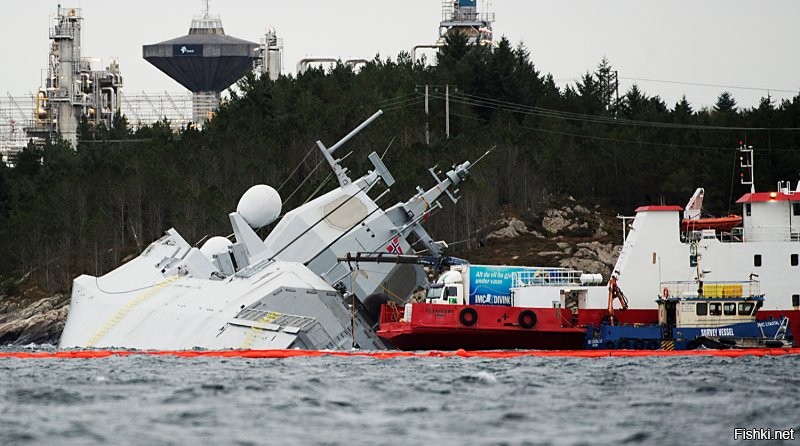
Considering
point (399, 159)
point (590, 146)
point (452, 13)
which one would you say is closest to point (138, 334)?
point (399, 159)

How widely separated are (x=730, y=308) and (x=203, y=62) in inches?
5639

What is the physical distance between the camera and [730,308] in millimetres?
49875

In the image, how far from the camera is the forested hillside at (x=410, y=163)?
9162 centimetres

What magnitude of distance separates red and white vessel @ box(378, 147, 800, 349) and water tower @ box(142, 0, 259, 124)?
441 feet

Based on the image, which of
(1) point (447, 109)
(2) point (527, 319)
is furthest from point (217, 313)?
(1) point (447, 109)

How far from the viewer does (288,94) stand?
122 meters

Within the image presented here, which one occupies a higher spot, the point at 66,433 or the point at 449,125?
the point at 449,125

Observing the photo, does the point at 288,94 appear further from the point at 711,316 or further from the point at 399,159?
the point at 711,316

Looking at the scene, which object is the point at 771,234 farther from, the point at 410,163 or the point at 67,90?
the point at 67,90

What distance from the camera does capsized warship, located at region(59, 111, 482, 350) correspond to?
52719 mm

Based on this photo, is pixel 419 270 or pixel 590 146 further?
pixel 590 146

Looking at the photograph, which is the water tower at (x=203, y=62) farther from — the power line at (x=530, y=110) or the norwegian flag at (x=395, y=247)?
the norwegian flag at (x=395, y=247)

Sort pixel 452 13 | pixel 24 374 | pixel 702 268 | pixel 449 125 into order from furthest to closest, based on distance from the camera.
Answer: pixel 452 13, pixel 449 125, pixel 702 268, pixel 24 374

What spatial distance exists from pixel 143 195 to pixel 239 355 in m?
53.5
